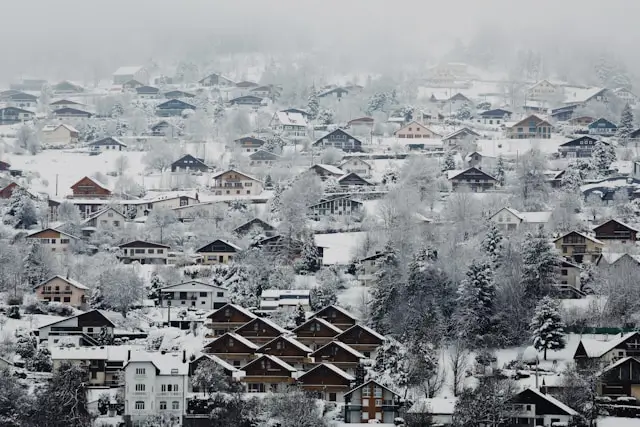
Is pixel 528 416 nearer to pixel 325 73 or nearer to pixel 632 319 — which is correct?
pixel 632 319

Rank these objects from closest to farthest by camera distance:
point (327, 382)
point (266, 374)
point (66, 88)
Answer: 1. point (327, 382)
2. point (266, 374)
3. point (66, 88)

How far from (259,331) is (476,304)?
4.60m

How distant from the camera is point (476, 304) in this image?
33844 millimetres

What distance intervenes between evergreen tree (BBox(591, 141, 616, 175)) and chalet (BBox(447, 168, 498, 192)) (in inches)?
136

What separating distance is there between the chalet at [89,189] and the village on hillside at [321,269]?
0.21 ft

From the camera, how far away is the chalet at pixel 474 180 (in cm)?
4678

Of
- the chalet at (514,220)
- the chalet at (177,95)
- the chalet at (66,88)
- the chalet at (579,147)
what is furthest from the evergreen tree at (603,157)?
the chalet at (66,88)

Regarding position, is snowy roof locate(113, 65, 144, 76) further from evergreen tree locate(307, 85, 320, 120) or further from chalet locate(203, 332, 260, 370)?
chalet locate(203, 332, 260, 370)

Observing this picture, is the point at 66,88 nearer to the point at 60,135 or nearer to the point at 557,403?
the point at 60,135

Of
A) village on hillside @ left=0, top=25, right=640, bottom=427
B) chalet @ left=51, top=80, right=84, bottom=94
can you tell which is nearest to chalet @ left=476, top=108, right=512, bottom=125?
village on hillside @ left=0, top=25, right=640, bottom=427

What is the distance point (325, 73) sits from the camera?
76.4m

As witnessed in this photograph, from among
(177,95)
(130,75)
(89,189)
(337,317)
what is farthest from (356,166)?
(130,75)

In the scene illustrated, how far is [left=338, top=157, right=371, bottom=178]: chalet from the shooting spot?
5000cm

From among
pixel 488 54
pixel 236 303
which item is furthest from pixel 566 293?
pixel 488 54
